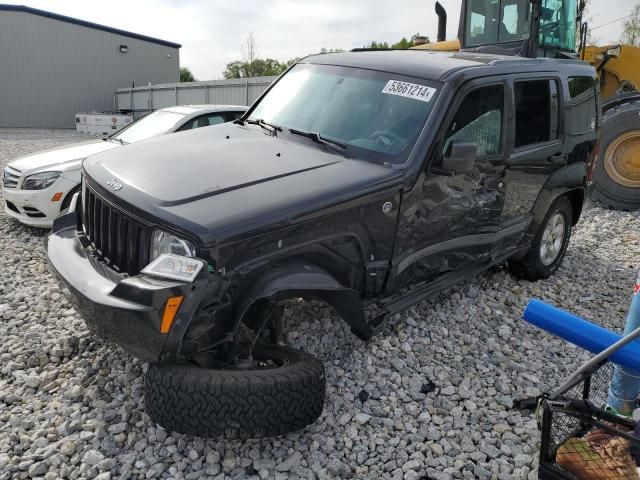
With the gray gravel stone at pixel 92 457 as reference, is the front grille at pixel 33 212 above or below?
above

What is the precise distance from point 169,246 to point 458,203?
2.07 meters

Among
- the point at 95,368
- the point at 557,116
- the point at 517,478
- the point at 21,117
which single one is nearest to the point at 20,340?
the point at 95,368

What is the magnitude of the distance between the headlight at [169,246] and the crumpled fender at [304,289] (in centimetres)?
35

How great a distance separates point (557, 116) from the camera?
471 cm

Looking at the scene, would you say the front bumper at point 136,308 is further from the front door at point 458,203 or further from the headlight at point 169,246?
the front door at point 458,203

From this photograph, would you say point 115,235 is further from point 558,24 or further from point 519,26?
point 558,24

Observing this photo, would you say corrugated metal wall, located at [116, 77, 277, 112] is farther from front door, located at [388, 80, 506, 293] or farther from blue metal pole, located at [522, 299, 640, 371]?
blue metal pole, located at [522, 299, 640, 371]

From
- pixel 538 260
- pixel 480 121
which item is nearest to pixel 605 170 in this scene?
pixel 538 260

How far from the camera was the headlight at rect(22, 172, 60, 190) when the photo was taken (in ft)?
19.1

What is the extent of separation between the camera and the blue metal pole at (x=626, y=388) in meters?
1.73

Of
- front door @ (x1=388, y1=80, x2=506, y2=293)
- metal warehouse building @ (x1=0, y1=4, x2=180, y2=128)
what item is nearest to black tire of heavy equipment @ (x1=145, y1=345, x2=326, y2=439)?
front door @ (x1=388, y1=80, x2=506, y2=293)

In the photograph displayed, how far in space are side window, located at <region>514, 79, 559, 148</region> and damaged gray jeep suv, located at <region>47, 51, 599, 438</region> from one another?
0.02 metres

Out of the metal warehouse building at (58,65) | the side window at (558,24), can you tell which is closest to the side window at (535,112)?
the side window at (558,24)

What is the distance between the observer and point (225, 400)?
7.91 ft
